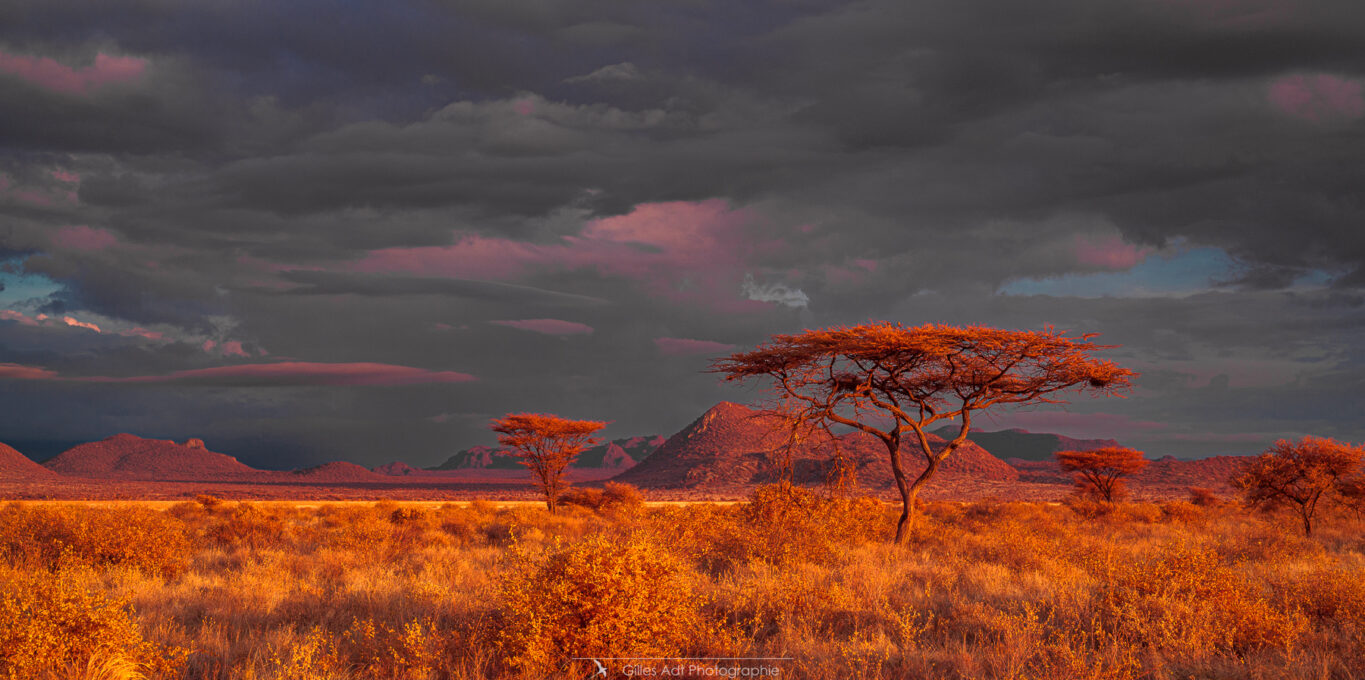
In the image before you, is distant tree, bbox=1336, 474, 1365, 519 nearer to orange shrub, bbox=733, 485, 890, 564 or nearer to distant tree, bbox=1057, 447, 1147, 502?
orange shrub, bbox=733, 485, 890, 564

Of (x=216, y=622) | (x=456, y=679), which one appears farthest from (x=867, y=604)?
(x=216, y=622)

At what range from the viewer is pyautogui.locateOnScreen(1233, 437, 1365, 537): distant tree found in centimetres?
2638

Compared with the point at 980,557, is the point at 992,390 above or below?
above

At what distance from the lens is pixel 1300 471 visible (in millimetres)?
26594

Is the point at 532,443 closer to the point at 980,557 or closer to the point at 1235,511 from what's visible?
the point at 980,557

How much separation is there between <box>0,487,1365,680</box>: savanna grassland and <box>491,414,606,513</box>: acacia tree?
94.3 ft

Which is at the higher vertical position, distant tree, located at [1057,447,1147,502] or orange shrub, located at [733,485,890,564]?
orange shrub, located at [733,485,890,564]

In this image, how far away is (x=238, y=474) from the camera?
520ft

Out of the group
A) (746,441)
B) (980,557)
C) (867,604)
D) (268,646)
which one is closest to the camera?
(268,646)

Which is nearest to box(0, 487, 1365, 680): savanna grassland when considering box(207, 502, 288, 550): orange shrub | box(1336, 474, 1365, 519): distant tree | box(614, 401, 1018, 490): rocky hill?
box(207, 502, 288, 550): orange shrub

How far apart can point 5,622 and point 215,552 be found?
1257 centimetres

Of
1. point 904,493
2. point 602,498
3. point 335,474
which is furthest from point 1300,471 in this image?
point 335,474

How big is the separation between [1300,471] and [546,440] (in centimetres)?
3702

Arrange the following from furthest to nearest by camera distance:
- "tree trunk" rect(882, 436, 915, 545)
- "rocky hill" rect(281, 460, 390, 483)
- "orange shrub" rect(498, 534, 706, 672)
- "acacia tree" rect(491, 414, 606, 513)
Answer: "rocky hill" rect(281, 460, 390, 483) < "acacia tree" rect(491, 414, 606, 513) < "tree trunk" rect(882, 436, 915, 545) < "orange shrub" rect(498, 534, 706, 672)
